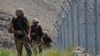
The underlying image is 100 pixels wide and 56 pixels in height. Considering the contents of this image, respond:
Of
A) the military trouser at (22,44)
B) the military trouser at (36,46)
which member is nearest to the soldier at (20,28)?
the military trouser at (22,44)

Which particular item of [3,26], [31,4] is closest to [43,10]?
[31,4]

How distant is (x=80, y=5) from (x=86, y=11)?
9.38 feet

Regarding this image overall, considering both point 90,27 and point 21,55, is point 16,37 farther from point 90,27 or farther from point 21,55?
point 90,27

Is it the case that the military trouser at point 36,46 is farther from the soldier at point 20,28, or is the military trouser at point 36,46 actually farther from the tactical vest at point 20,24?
the tactical vest at point 20,24

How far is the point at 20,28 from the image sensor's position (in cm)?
1902

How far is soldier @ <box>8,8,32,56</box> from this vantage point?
61.7 feet

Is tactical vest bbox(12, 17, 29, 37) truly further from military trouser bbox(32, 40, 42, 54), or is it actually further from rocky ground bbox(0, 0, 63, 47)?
rocky ground bbox(0, 0, 63, 47)

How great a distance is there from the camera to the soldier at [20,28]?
1882 cm

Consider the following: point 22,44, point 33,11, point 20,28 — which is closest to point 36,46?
point 22,44

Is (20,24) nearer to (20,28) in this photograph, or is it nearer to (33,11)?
(20,28)

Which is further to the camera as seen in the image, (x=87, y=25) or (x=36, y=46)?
(x=36, y=46)

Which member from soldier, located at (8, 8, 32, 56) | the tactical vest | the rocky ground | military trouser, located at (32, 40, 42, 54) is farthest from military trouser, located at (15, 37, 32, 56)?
the rocky ground

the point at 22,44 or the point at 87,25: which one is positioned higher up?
the point at 87,25

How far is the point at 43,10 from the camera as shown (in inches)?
2859
